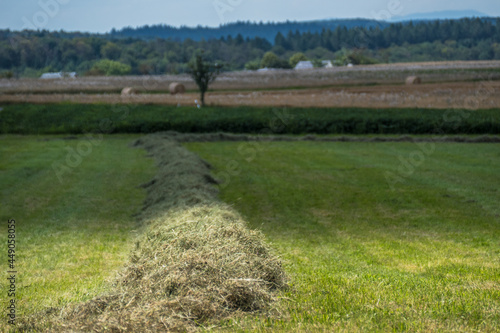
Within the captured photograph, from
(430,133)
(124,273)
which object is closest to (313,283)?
(124,273)

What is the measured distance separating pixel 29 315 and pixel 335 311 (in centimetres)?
304

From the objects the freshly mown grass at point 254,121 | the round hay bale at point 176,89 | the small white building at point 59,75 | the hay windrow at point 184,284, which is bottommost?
the freshly mown grass at point 254,121

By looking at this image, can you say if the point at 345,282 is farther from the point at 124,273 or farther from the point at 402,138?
the point at 402,138

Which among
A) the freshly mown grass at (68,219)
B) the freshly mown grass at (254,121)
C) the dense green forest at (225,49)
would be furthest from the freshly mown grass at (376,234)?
the dense green forest at (225,49)

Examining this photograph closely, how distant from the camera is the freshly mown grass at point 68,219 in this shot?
6.77m

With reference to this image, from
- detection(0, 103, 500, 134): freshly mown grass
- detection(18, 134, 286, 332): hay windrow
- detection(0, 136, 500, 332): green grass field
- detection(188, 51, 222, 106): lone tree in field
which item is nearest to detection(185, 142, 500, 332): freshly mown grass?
detection(0, 136, 500, 332): green grass field

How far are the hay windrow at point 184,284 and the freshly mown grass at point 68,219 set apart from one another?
0.61m

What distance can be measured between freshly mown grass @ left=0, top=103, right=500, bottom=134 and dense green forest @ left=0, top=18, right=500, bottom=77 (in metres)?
9.56

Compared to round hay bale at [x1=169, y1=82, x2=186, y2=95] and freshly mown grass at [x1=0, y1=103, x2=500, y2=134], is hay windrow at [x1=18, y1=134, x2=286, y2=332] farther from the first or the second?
round hay bale at [x1=169, y1=82, x2=186, y2=95]

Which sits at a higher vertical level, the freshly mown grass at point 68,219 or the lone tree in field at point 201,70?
the lone tree in field at point 201,70

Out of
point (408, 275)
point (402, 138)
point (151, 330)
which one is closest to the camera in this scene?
point (151, 330)

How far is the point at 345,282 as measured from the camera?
591 cm

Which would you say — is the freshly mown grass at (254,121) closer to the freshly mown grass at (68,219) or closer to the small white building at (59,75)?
the freshly mown grass at (68,219)

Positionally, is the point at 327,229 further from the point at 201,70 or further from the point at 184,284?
the point at 201,70
